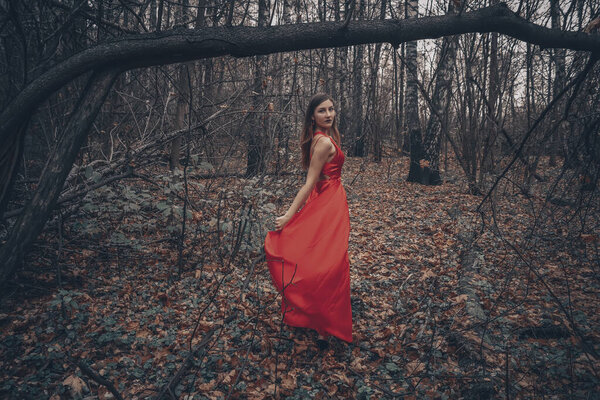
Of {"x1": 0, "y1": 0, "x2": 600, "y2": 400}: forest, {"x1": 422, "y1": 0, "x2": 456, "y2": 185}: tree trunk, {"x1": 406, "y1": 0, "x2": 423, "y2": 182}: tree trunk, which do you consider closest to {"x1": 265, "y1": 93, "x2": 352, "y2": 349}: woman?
{"x1": 0, "y1": 0, "x2": 600, "y2": 400}: forest

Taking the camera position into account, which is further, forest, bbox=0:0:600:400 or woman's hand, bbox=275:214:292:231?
woman's hand, bbox=275:214:292:231

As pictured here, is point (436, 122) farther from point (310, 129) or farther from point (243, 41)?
point (243, 41)

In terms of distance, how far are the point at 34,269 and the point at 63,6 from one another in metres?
2.59

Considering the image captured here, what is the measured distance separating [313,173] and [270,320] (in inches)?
61.1

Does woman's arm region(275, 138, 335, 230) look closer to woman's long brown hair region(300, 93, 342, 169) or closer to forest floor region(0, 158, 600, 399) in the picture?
woman's long brown hair region(300, 93, 342, 169)

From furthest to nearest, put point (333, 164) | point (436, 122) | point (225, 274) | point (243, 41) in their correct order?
1. point (436, 122)
2. point (225, 274)
3. point (333, 164)
4. point (243, 41)

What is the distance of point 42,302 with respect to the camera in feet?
11.4

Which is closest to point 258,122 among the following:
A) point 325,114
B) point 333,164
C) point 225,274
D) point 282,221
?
point 225,274

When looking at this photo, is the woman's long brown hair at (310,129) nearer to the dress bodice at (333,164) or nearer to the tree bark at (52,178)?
the dress bodice at (333,164)

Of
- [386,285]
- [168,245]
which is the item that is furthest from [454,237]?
[168,245]

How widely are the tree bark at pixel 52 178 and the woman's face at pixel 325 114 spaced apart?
1622mm

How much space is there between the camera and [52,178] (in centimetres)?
219

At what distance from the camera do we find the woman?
283cm

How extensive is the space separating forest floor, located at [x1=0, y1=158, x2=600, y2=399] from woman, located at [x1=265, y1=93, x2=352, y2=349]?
27 cm
